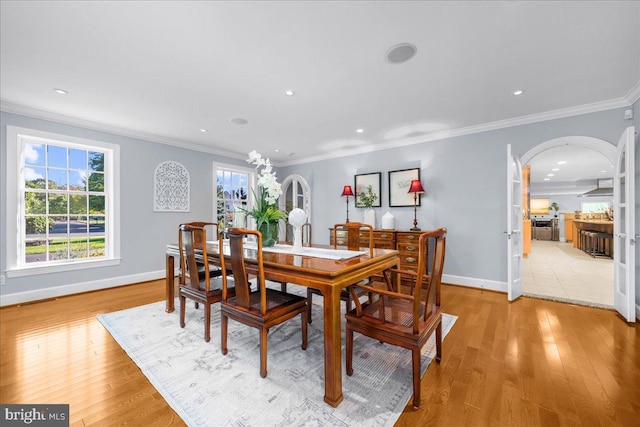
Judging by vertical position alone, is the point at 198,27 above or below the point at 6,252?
above

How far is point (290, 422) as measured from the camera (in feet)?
4.65

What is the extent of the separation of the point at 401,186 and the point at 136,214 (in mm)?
4541

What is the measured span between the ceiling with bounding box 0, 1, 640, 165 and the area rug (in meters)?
2.48

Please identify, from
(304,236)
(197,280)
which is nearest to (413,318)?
(197,280)

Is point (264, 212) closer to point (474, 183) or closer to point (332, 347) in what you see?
point (332, 347)

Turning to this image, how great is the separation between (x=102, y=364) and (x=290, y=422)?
1625 millimetres

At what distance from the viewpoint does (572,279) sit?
438 centimetres

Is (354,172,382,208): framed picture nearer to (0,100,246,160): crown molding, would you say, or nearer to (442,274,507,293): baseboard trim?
(442,274,507,293): baseboard trim

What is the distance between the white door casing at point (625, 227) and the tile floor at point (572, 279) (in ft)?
1.35

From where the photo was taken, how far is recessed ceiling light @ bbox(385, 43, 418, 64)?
2047 mm

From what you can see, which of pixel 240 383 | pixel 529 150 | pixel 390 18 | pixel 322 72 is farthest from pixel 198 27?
pixel 529 150

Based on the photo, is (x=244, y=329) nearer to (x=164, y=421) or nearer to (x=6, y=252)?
(x=164, y=421)

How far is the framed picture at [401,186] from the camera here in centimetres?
452

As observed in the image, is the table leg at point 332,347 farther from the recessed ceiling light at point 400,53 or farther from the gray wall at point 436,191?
the gray wall at point 436,191
